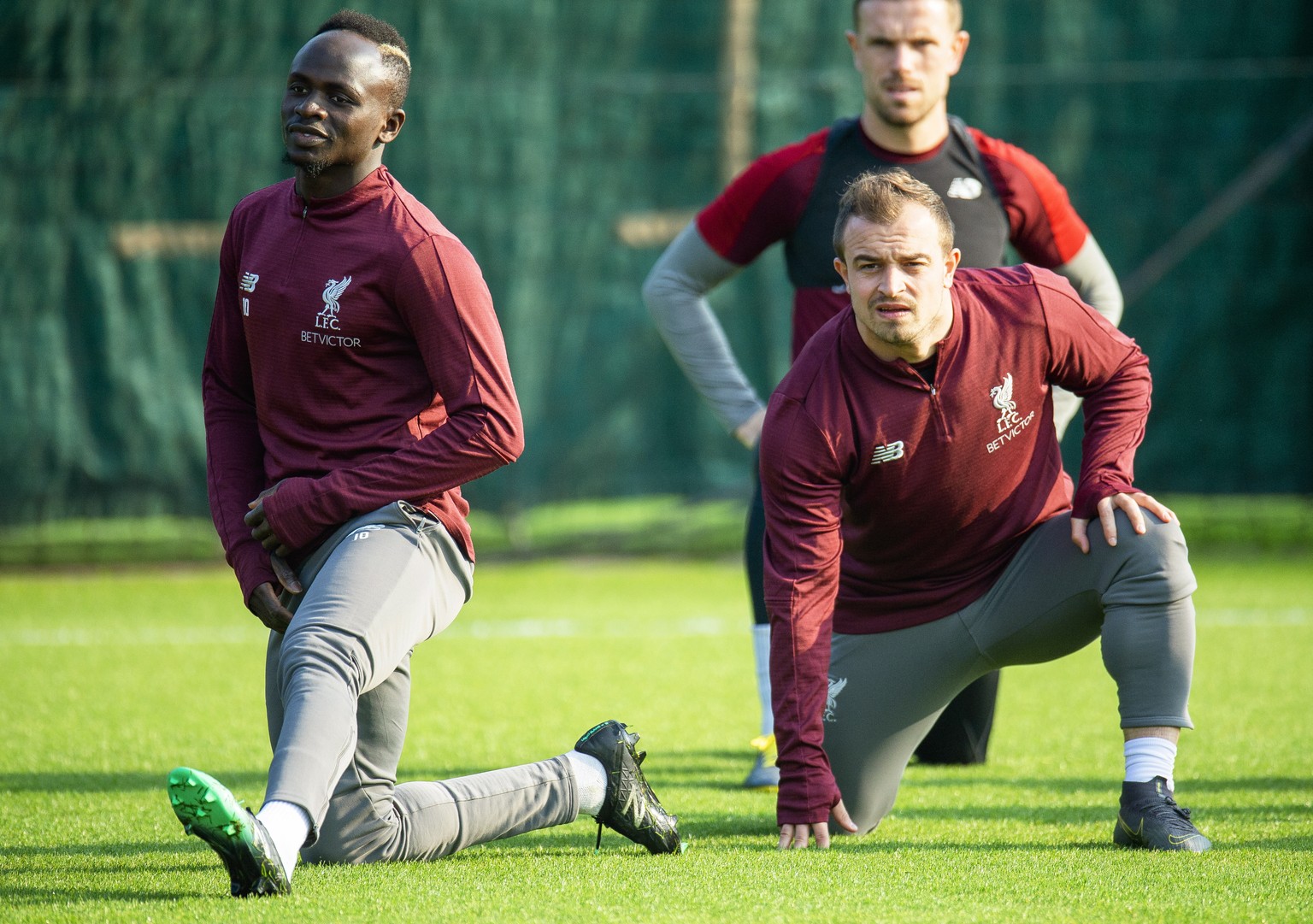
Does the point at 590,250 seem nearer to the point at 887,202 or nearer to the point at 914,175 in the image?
the point at 914,175

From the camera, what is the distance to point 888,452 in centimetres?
328

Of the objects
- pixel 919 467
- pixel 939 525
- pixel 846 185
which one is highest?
pixel 846 185

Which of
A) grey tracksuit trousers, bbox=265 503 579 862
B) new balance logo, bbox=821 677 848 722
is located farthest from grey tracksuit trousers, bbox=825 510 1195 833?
grey tracksuit trousers, bbox=265 503 579 862

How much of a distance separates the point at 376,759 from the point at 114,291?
616 cm

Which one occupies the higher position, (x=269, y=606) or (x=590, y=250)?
(x=590, y=250)

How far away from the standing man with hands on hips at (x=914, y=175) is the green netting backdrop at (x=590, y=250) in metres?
4.12

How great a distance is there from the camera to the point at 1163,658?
3135 mm

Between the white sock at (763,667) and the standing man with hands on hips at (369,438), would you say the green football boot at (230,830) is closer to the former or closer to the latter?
the standing man with hands on hips at (369,438)

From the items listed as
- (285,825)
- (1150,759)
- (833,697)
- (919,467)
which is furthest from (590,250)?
(285,825)

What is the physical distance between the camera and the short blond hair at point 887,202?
3.14m

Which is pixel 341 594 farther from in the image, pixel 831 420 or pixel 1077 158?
pixel 1077 158

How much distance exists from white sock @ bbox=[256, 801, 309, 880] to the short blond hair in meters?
1.64

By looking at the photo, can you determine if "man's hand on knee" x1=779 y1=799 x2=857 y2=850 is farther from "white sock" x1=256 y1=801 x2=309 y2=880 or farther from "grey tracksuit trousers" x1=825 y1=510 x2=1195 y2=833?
"white sock" x1=256 y1=801 x2=309 y2=880

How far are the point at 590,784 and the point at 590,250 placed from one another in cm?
571
